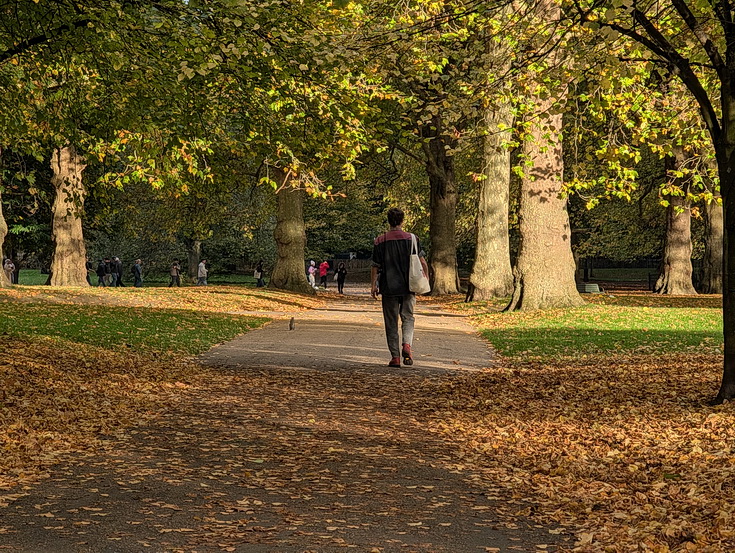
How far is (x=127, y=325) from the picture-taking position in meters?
17.3

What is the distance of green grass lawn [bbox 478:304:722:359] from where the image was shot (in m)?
14.8

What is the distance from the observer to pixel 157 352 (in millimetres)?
13758

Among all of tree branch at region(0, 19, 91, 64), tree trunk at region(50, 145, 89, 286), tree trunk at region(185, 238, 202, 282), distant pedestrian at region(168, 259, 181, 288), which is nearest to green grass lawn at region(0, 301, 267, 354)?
tree branch at region(0, 19, 91, 64)

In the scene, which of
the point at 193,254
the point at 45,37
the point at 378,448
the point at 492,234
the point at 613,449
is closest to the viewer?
the point at 613,449

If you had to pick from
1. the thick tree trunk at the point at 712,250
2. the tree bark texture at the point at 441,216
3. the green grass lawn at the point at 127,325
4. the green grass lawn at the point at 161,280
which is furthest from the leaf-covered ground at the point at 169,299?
the green grass lawn at the point at 161,280

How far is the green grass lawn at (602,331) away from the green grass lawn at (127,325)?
16.5ft

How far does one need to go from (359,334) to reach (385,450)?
34.7 feet

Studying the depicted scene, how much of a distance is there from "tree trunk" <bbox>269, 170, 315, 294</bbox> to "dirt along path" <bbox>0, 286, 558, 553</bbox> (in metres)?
24.2

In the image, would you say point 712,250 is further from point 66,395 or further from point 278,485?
point 278,485

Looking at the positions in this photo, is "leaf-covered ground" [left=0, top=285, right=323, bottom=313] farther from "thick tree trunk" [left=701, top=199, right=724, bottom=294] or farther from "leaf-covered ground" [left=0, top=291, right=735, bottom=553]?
"thick tree trunk" [left=701, top=199, right=724, bottom=294]

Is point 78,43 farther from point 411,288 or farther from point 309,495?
point 309,495

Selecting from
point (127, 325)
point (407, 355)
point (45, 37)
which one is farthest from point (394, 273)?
point (127, 325)

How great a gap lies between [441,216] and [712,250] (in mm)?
9857

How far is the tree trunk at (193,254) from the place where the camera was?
5816cm
